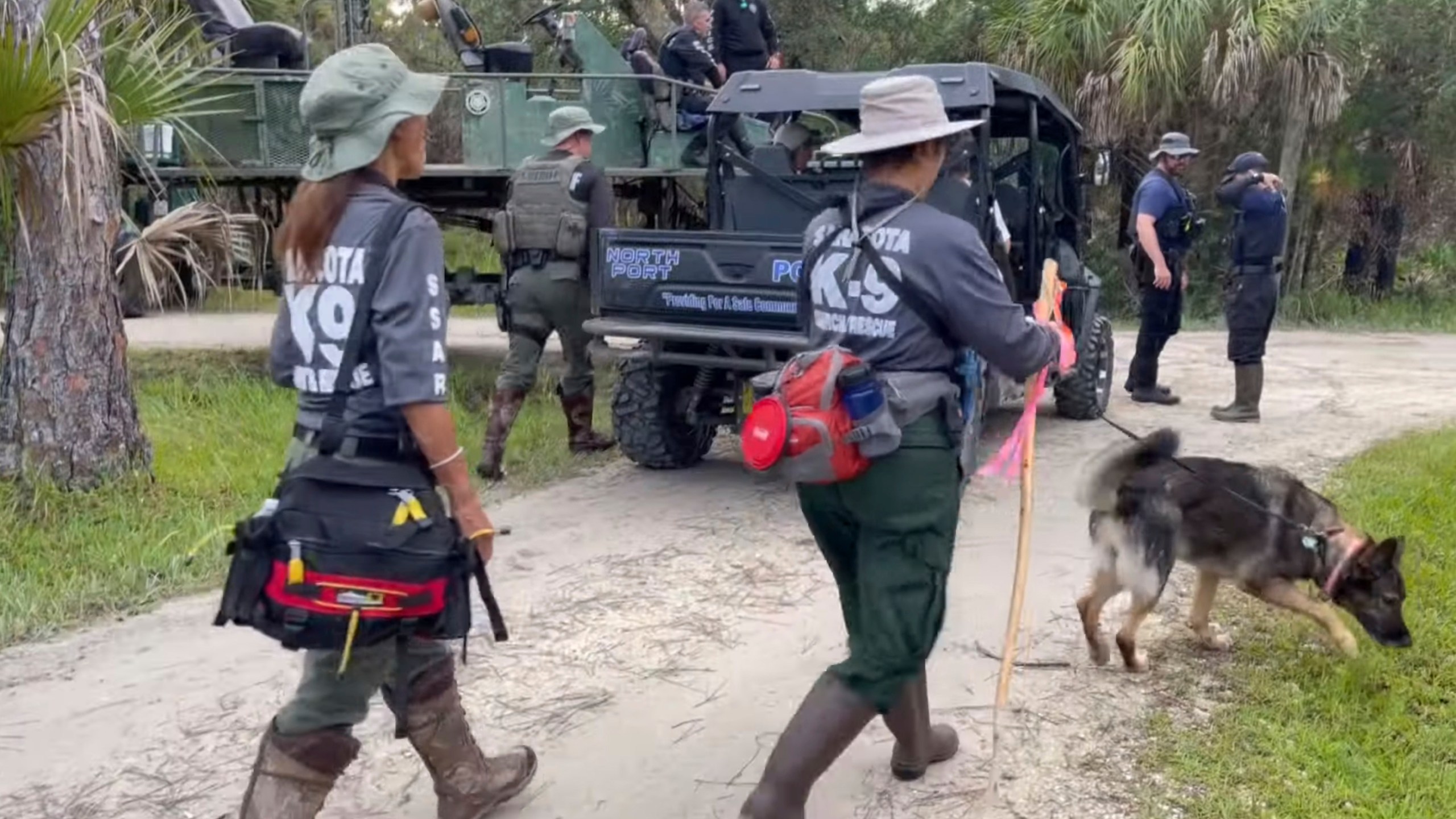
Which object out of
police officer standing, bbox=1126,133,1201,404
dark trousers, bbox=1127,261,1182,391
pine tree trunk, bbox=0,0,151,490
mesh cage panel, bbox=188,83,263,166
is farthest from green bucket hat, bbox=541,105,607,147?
dark trousers, bbox=1127,261,1182,391

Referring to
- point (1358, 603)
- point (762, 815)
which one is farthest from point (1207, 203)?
point (762, 815)

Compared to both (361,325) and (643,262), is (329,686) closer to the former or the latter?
(361,325)

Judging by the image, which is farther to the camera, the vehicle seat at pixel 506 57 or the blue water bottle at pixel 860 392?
the vehicle seat at pixel 506 57

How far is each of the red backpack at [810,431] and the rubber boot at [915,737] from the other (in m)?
0.77

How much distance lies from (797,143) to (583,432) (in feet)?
6.89

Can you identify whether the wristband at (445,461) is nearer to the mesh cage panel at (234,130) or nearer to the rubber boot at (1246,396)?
the rubber boot at (1246,396)

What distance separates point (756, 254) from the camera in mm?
6633

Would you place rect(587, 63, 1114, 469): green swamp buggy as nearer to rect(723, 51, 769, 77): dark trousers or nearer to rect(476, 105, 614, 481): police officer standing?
rect(476, 105, 614, 481): police officer standing

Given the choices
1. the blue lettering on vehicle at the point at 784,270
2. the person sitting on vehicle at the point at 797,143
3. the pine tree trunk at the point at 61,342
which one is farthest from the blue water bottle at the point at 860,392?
the person sitting on vehicle at the point at 797,143

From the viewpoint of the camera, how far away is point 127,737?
13.6 ft

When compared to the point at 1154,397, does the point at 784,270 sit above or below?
above

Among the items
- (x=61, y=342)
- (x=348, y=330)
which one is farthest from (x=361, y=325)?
(x=61, y=342)

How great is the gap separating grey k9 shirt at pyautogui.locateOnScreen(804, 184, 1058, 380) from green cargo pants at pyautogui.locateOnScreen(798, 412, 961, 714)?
0.59ft

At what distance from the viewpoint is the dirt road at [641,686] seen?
12.3 feet
